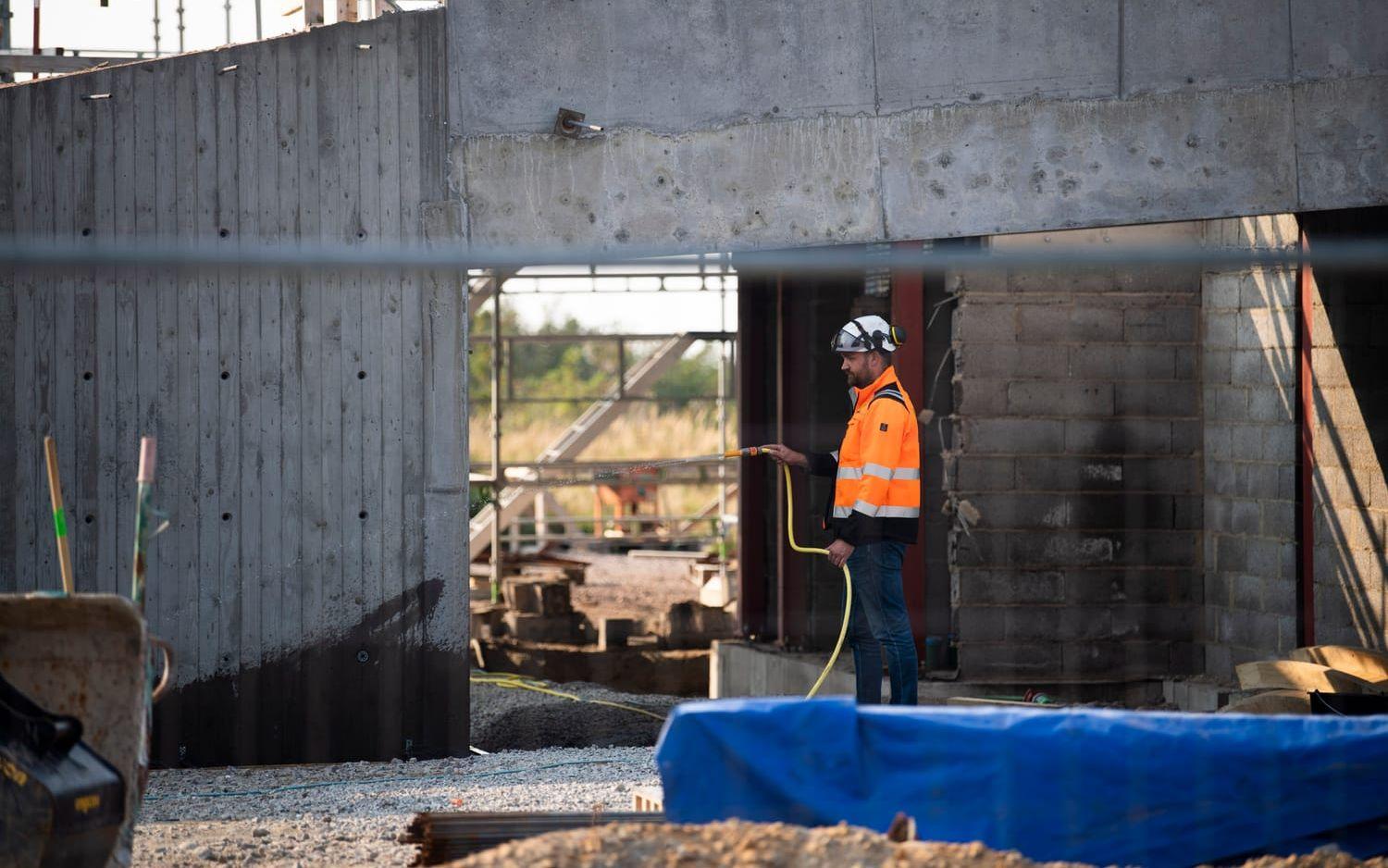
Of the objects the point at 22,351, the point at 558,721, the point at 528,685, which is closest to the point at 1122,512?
the point at 558,721

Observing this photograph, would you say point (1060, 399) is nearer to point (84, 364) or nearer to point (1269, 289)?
point (1269, 289)

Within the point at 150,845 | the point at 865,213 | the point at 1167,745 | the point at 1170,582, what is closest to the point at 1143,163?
the point at 865,213

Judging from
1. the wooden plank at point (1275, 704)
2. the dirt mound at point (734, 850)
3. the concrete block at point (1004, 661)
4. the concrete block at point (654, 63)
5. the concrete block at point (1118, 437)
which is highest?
the concrete block at point (654, 63)

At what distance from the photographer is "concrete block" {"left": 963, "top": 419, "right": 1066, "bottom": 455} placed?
30.5 ft

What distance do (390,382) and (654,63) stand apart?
2040 mm

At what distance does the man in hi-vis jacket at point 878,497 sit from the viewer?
688 cm

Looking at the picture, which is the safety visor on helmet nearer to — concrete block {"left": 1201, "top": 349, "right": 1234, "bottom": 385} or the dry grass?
concrete block {"left": 1201, "top": 349, "right": 1234, "bottom": 385}

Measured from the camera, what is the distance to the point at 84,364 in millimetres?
7148

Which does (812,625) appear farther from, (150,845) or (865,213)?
(150,845)

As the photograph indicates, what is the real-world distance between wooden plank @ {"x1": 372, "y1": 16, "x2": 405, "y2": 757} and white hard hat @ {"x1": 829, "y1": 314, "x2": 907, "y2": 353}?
2.12m

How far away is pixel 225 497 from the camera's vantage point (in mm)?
7219

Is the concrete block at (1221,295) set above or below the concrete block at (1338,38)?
below

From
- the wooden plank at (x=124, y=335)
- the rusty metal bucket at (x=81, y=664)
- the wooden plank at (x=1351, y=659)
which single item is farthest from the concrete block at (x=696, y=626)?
the rusty metal bucket at (x=81, y=664)

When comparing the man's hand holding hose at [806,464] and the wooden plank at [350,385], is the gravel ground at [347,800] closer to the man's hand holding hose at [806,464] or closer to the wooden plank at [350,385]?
the wooden plank at [350,385]
